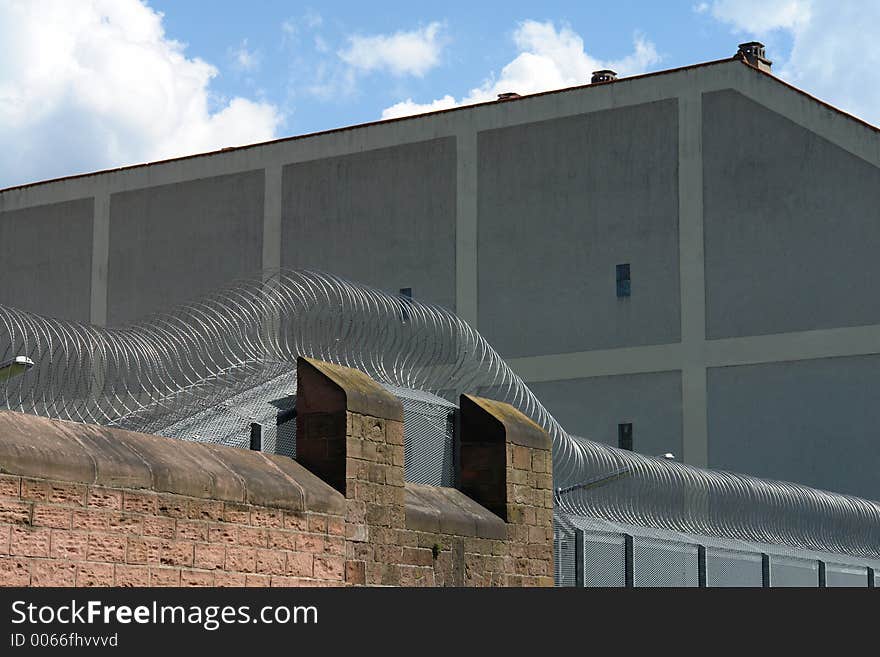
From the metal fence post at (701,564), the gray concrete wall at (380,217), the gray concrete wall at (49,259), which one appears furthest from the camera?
the gray concrete wall at (49,259)

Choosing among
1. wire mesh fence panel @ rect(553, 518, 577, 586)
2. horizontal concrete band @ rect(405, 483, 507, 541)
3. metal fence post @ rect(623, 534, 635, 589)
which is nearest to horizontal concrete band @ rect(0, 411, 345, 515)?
horizontal concrete band @ rect(405, 483, 507, 541)

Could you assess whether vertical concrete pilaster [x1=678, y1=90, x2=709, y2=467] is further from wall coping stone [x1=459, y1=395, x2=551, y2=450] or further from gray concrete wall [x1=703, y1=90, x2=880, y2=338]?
wall coping stone [x1=459, y1=395, x2=551, y2=450]

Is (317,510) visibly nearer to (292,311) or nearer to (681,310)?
(292,311)

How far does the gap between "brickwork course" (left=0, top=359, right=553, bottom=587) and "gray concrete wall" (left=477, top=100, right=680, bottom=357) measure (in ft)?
68.4

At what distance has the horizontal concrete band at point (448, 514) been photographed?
48.1 ft

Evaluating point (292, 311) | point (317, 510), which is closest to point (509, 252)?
point (292, 311)

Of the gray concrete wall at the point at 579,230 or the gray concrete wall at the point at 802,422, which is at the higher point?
the gray concrete wall at the point at 579,230

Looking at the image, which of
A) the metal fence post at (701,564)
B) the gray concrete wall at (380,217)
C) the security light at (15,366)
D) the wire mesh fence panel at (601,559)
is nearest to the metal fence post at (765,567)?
the metal fence post at (701,564)

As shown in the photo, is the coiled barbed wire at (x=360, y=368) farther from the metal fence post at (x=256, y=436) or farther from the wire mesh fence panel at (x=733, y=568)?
the metal fence post at (x=256, y=436)

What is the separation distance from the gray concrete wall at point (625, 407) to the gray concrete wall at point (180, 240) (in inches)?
337

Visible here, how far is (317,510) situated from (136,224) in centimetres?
3153

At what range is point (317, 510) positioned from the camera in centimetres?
1325
